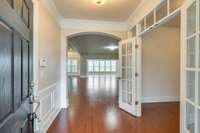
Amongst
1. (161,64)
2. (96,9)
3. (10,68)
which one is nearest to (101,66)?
(161,64)

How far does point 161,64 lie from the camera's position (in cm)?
589

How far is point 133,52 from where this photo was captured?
14.3 feet

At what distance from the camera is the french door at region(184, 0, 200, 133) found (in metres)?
1.79

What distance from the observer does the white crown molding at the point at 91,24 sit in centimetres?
504

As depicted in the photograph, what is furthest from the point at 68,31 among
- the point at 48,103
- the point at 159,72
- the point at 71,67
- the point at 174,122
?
the point at 71,67

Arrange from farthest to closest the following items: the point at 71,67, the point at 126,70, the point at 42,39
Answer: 1. the point at 71,67
2. the point at 126,70
3. the point at 42,39

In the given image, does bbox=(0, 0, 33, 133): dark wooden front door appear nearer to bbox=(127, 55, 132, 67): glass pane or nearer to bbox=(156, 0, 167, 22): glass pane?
bbox=(156, 0, 167, 22): glass pane

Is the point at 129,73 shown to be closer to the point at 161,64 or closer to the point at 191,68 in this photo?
the point at 161,64

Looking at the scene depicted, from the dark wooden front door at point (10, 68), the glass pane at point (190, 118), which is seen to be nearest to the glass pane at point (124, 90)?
the glass pane at point (190, 118)

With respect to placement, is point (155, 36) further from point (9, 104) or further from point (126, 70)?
point (9, 104)

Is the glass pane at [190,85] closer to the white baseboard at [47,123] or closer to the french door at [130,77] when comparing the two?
the french door at [130,77]

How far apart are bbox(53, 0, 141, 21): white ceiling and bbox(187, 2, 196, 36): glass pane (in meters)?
1.90

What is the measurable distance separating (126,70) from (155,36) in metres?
1.97

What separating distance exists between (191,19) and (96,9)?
8.80ft
